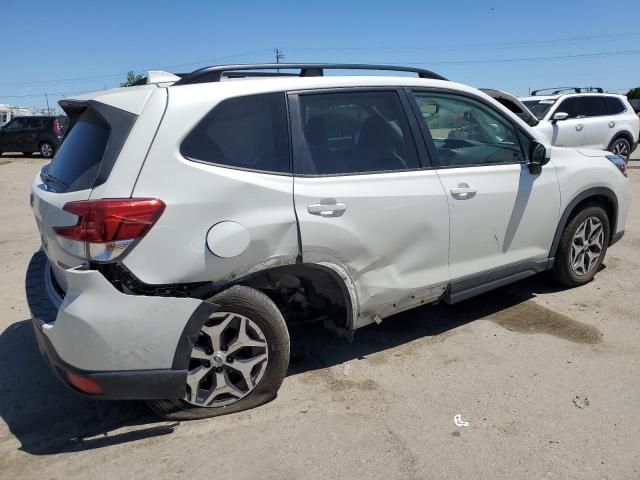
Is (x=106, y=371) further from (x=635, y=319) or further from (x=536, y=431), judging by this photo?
(x=635, y=319)

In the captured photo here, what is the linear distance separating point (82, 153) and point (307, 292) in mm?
1519

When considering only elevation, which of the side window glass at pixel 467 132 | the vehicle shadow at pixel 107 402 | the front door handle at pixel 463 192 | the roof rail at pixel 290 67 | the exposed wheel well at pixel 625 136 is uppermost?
the roof rail at pixel 290 67

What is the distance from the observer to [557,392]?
10.8 ft

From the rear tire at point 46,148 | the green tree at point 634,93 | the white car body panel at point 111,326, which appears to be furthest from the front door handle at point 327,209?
the green tree at point 634,93

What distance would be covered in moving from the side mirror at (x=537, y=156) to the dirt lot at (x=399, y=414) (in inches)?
46.2

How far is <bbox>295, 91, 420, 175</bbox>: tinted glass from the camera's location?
3182 mm

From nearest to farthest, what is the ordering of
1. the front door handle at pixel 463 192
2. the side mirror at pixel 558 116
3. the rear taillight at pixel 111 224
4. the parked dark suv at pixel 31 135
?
the rear taillight at pixel 111 224 < the front door handle at pixel 463 192 < the side mirror at pixel 558 116 < the parked dark suv at pixel 31 135

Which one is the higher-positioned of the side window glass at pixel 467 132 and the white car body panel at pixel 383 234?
the side window glass at pixel 467 132

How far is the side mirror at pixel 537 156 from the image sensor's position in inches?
161

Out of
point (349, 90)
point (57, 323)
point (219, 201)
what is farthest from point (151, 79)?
point (57, 323)

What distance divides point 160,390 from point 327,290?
3.74 feet

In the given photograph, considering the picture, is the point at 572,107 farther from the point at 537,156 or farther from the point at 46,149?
the point at 46,149

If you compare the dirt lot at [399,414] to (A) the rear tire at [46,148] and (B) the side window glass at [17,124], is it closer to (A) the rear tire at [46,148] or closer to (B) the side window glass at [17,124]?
(A) the rear tire at [46,148]

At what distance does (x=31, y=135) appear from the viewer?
2106cm
